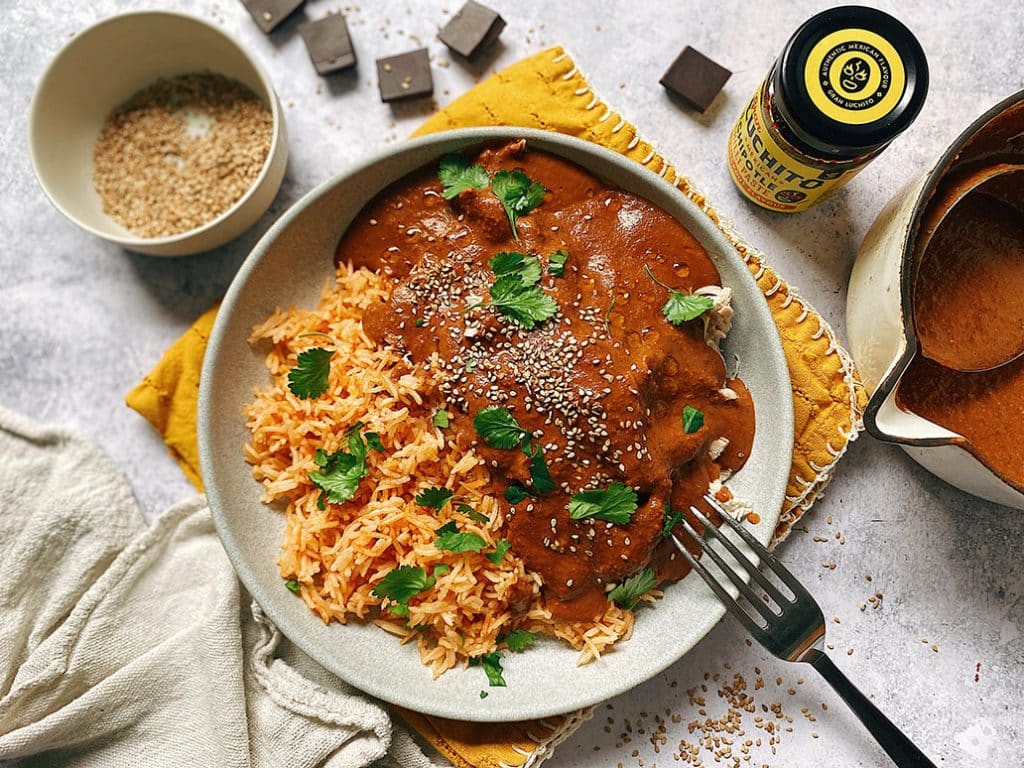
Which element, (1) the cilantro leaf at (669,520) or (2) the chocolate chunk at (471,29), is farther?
(2) the chocolate chunk at (471,29)

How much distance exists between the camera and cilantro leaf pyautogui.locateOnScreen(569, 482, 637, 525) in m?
2.64

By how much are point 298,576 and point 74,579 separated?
90cm

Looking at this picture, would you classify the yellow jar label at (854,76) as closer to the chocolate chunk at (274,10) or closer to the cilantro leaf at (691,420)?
the cilantro leaf at (691,420)

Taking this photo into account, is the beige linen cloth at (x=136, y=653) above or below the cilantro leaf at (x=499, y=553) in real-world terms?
below

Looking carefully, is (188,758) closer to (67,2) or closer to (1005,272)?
(67,2)

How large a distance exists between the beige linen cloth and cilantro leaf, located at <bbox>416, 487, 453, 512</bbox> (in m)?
0.78

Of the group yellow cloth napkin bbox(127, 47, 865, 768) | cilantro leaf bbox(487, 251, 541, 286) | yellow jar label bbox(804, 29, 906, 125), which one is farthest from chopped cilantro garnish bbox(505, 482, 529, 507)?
yellow jar label bbox(804, 29, 906, 125)

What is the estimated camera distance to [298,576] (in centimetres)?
289

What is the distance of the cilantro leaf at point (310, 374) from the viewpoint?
2854 mm

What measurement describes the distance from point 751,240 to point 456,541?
1.57m

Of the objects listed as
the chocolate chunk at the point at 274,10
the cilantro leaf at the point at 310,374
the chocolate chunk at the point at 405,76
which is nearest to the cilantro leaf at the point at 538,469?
the cilantro leaf at the point at 310,374

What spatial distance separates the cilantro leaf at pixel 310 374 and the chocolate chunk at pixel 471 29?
4.21 ft

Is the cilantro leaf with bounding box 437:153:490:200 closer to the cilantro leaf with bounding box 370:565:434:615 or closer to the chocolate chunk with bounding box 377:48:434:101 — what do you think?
the chocolate chunk with bounding box 377:48:434:101

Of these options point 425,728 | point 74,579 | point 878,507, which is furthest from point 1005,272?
point 74,579
